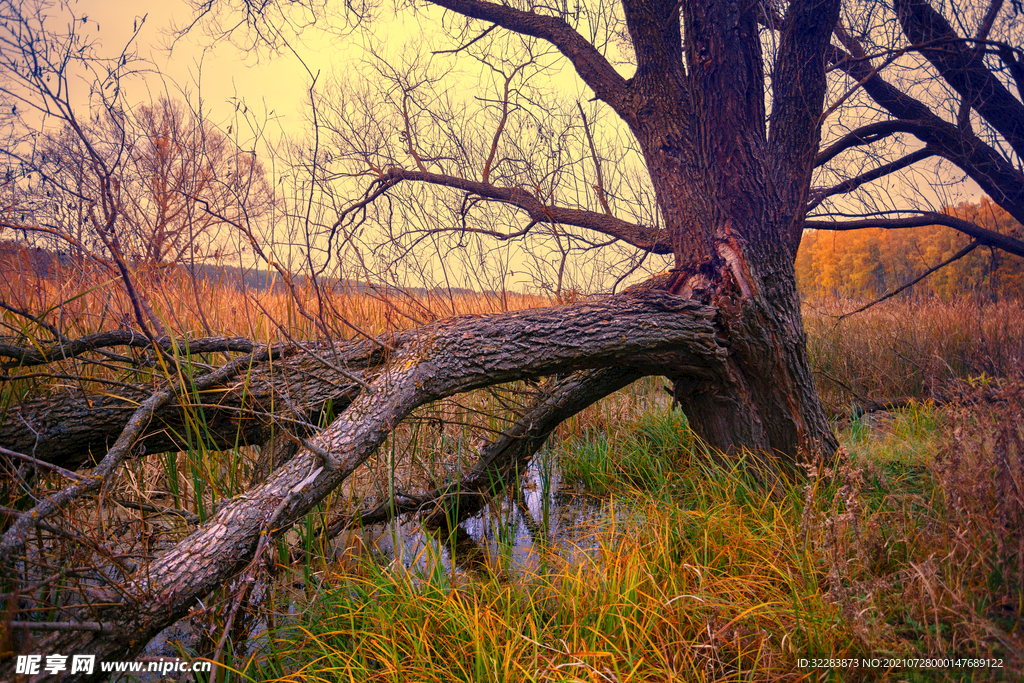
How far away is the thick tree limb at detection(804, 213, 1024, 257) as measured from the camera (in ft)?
14.1

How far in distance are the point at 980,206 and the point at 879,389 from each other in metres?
2.06

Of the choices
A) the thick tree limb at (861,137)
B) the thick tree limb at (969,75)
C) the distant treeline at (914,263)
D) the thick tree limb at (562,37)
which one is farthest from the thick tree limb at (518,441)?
the distant treeline at (914,263)

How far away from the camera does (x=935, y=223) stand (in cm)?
448

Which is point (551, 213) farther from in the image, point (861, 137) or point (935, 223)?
point (935, 223)

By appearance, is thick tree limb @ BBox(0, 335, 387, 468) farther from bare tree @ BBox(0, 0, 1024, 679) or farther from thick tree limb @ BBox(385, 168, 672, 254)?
thick tree limb @ BBox(385, 168, 672, 254)

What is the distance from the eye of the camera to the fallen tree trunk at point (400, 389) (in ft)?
4.42

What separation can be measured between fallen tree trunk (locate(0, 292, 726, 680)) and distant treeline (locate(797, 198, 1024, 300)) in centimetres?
384

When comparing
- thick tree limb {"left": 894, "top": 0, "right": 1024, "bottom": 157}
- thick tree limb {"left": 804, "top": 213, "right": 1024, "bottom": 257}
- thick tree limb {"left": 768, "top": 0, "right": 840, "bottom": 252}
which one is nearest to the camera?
thick tree limb {"left": 768, "top": 0, "right": 840, "bottom": 252}

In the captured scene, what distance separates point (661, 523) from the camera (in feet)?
7.73

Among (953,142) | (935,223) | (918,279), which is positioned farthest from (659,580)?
(953,142)

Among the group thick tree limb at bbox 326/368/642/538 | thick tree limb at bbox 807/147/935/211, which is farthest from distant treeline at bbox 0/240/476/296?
thick tree limb at bbox 807/147/935/211

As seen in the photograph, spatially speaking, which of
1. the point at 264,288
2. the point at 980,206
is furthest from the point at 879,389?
the point at 264,288

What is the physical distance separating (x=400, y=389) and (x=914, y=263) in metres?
7.88

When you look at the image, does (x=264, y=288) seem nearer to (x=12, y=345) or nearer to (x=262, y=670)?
(x=12, y=345)
